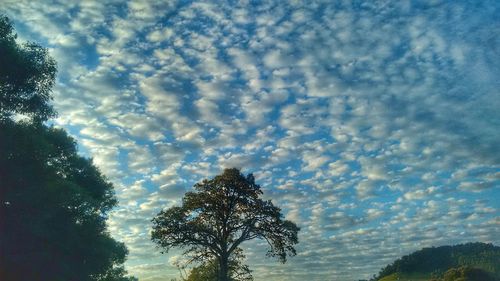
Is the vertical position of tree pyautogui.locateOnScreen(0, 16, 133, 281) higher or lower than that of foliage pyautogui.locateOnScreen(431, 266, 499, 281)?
higher

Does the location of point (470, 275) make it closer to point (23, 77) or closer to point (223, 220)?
point (223, 220)

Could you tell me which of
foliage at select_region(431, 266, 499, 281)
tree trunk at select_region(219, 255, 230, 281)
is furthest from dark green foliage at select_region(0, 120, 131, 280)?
foliage at select_region(431, 266, 499, 281)

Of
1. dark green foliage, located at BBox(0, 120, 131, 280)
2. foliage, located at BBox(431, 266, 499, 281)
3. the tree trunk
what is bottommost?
foliage, located at BBox(431, 266, 499, 281)

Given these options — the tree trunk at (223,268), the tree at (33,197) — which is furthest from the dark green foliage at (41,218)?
the tree trunk at (223,268)

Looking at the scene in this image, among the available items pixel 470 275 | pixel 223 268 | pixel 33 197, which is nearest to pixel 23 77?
pixel 33 197

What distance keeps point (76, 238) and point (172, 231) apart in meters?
11.6

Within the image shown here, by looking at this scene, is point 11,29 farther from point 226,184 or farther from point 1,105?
point 226,184

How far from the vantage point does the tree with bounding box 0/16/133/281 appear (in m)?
37.5

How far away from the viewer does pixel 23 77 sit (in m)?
38.9

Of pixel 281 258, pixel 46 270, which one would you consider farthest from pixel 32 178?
pixel 281 258

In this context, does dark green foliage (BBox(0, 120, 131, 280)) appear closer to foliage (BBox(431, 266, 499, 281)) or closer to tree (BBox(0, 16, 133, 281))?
tree (BBox(0, 16, 133, 281))

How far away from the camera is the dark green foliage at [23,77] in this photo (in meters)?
37.0

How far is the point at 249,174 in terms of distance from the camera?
1697 inches

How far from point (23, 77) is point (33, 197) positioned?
39.5 ft
